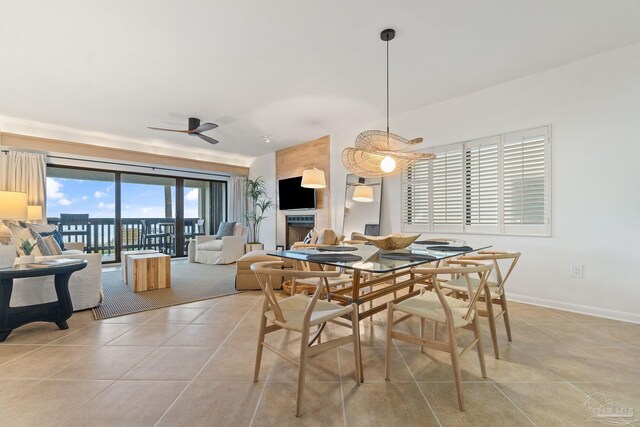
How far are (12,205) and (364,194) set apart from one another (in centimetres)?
410

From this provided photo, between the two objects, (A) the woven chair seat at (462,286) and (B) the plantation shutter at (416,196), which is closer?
(A) the woven chair seat at (462,286)

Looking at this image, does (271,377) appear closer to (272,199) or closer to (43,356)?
(43,356)

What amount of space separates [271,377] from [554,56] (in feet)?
12.7

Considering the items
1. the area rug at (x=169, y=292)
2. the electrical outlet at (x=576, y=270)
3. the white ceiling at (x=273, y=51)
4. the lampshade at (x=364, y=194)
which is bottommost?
the area rug at (x=169, y=292)

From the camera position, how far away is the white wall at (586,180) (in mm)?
2721

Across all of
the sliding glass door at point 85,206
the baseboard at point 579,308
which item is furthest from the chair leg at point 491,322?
the sliding glass door at point 85,206

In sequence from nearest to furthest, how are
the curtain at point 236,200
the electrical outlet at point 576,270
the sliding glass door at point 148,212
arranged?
the electrical outlet at point 576,270 → the sliding glass door at point 148,212 → the curtain at point 236,200

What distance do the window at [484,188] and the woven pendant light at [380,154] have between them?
4.52ft

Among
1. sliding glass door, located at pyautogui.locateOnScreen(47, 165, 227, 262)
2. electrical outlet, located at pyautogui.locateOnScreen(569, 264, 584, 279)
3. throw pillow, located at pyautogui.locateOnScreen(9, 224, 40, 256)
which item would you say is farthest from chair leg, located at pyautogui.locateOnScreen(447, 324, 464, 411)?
sliding glass door, located at pyautogui.locateOnScreen(47, 165, 227, 262)

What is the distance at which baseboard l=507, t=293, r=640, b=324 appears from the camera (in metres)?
2.70

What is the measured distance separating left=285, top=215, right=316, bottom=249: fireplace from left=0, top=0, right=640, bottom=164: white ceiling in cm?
239

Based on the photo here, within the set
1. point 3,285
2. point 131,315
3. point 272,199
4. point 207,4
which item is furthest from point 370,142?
point 272,199

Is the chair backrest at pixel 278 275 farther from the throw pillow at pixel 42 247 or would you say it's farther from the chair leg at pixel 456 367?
the throw pillow at pixel 42 247

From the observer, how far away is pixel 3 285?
229cm
